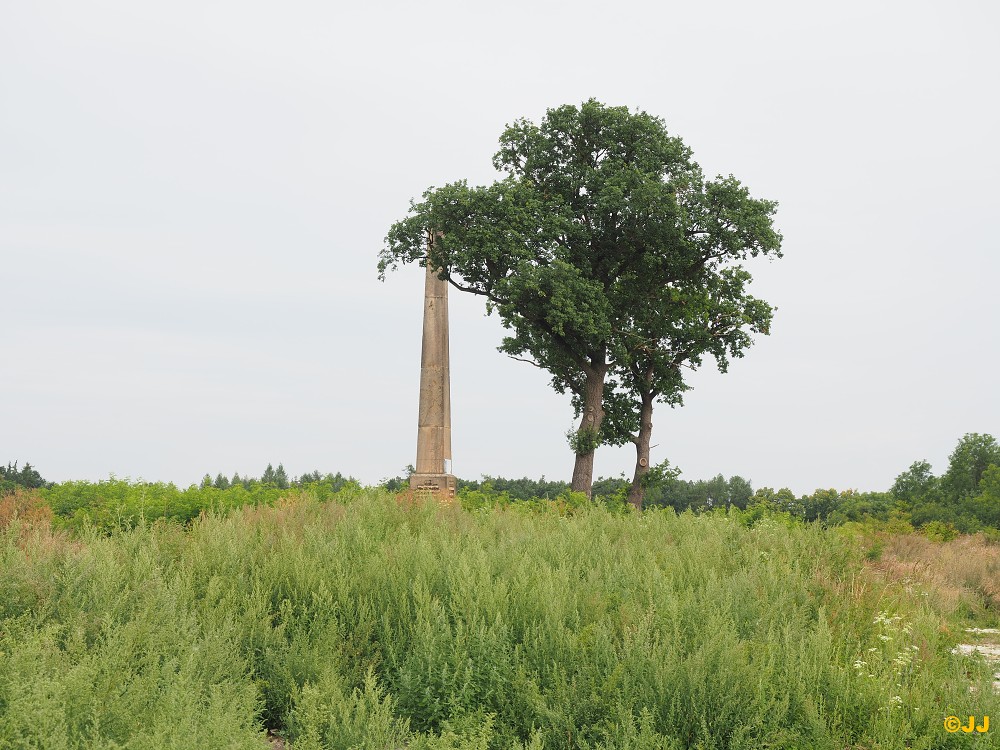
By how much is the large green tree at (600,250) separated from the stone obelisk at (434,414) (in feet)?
11.4

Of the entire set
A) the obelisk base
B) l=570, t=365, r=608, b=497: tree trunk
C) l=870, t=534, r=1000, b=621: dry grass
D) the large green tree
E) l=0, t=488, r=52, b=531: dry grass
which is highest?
the large green tree

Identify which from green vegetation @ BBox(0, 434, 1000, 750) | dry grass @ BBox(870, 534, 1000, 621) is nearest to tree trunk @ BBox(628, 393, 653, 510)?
dry grass @ BBox(870, 534, 1000, 621)

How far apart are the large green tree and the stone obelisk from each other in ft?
11.4

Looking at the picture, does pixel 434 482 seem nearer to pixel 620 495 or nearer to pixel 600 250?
pixel 620 495

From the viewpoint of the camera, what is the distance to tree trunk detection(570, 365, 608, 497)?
80.6 feet

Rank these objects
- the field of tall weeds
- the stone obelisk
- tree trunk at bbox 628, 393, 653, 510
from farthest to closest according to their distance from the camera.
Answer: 1. tree trunk at bbox 628, 393, 653, 510
2. the stone obelisk
3. the field of tall weeds

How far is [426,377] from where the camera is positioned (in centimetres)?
1969

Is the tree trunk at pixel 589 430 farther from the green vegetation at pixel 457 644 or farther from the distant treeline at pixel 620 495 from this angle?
the green vegetation at pixel 457 644

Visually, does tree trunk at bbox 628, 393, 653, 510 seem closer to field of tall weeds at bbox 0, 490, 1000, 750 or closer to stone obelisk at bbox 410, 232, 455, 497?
stone obelisk at bbox 410, 232, 455, 497

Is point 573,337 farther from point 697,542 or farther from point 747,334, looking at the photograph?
point 697,542

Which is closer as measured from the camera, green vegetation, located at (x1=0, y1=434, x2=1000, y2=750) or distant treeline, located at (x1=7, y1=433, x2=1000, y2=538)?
green vegetation, located at (x1=0, y1=434, x2=1000, y2=750)

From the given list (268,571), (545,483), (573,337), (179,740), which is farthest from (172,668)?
(545,483)

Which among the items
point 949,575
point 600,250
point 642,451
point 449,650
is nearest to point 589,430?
point 642,451

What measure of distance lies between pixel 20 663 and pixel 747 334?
936 inches
